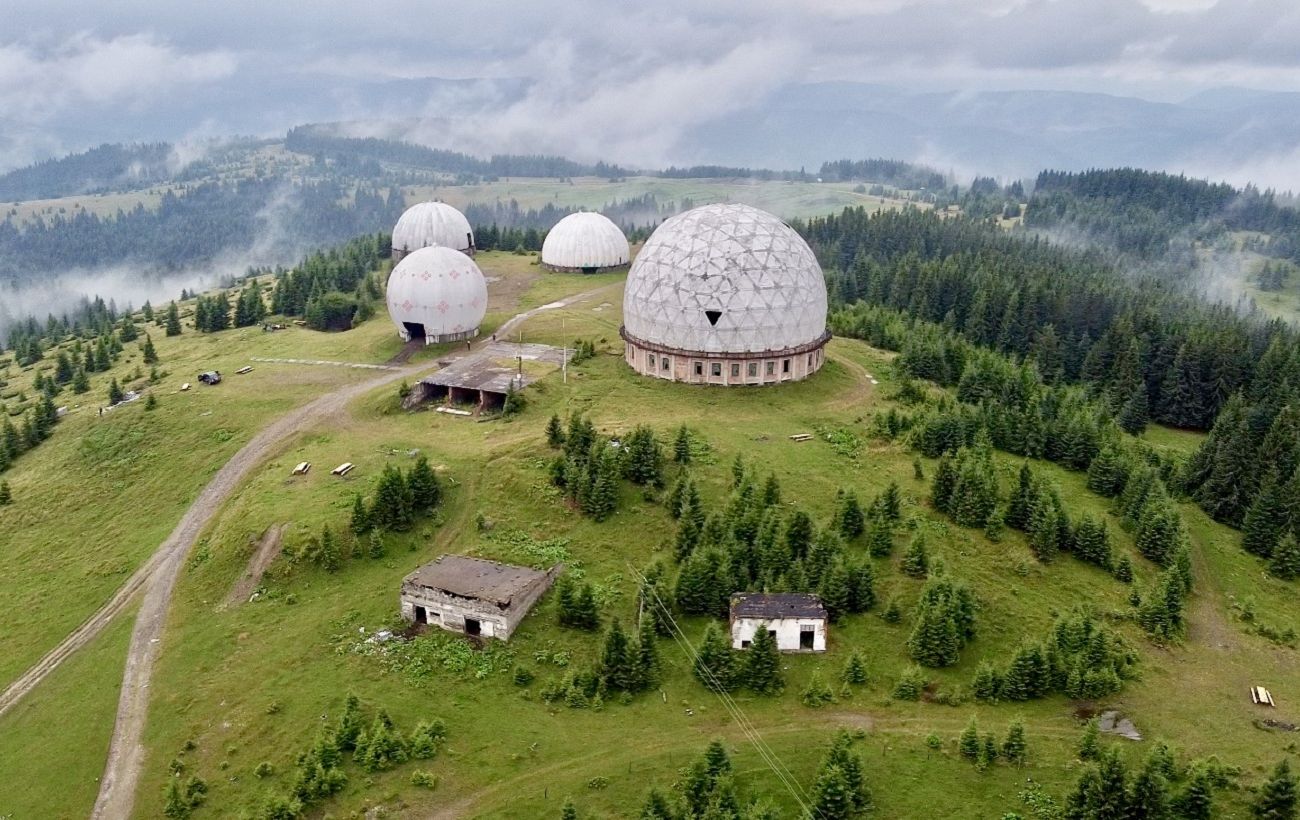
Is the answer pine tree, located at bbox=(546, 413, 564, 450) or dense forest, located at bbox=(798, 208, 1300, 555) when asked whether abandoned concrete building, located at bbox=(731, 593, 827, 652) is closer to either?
pine tree, located at bbox=(546, 413, 564, 450)

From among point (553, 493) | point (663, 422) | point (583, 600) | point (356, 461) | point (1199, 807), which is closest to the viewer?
point (1199, 807)

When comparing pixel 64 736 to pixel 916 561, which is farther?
pixel 916 561

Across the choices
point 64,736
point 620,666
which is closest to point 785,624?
point 620,666

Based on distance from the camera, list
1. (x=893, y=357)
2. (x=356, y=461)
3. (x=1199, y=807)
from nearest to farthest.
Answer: (x=1199, y=807) < (x=356, y=461) < (x=893, y=357)

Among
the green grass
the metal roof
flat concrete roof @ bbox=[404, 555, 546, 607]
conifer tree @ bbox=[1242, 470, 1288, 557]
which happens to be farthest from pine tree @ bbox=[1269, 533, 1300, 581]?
the green grass

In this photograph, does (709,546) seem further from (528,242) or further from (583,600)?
(528,242)

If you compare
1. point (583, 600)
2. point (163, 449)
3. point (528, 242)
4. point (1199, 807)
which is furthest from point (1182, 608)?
point (528, 242)

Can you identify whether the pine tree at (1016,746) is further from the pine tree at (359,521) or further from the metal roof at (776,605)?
the pine tree at (359,521)

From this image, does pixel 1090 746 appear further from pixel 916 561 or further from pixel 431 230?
pixel 431 230
